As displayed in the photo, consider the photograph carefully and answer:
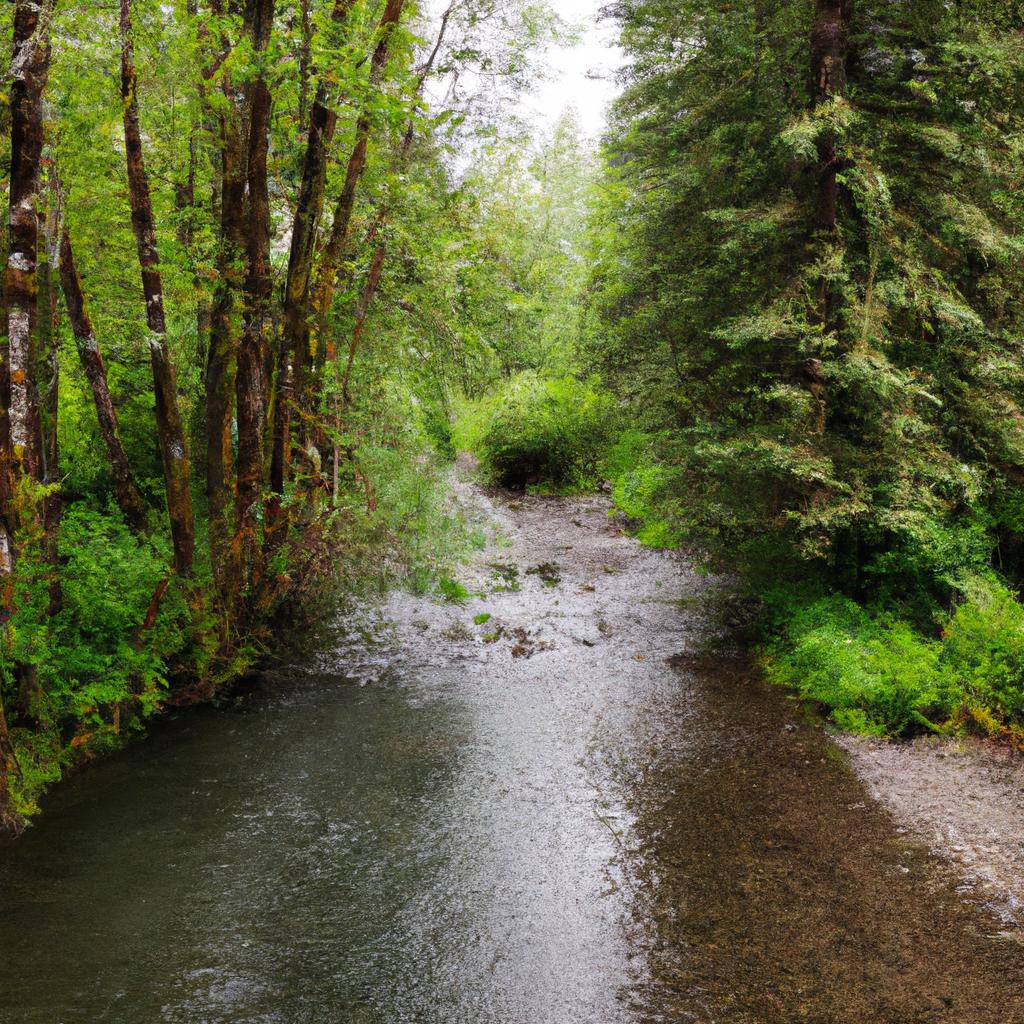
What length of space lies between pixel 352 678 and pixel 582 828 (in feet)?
14.6

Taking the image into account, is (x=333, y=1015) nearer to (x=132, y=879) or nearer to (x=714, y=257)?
(x=132, y=879)

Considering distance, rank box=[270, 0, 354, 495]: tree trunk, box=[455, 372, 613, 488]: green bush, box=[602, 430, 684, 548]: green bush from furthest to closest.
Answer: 1. box=[455, 372, 613, 488]: green bush
2. box=[602, 430, 684, 548]: green bush
3. box=[270, 0, 354, 495]: tree trunk

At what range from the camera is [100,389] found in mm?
9438

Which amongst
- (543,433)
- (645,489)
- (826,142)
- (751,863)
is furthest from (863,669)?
(543,433)

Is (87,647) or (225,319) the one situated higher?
(225,319)

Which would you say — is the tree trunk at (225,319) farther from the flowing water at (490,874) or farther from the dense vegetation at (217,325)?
the flowing water at (490,874)

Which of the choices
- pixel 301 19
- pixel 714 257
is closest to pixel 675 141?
pixel 714 257

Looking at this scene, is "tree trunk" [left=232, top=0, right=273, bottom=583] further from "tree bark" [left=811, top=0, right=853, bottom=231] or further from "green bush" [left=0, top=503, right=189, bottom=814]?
"tree bark" [left=811, top=0, right=853, bottom=231]

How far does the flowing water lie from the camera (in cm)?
455

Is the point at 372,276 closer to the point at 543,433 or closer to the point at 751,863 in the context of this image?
the point at 751,863

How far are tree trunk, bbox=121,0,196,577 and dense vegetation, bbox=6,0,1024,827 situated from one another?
44 mm

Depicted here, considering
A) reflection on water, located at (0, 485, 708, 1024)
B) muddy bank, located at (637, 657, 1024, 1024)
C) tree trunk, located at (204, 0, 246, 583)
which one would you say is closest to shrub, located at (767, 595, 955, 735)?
muddy bank, located at (637, 657, 1024, 1024)

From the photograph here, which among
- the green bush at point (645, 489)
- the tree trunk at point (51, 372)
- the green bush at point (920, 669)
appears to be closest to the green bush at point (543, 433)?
the green bush at point (645, 489)

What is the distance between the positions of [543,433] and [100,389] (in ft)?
44.0
